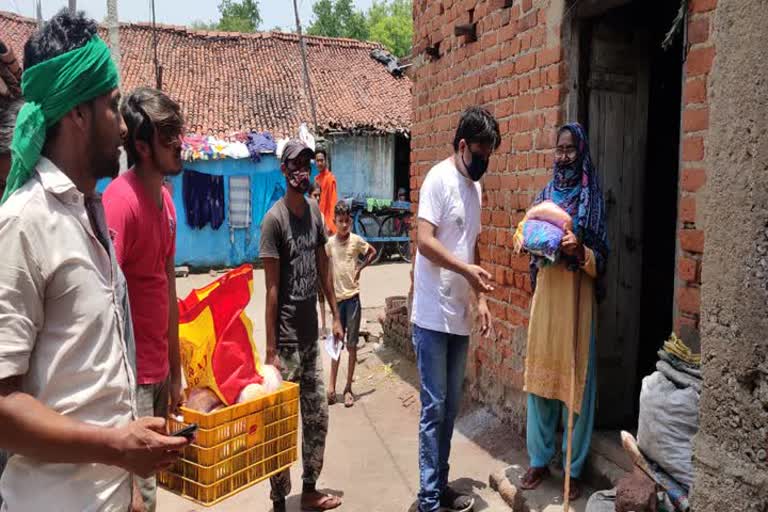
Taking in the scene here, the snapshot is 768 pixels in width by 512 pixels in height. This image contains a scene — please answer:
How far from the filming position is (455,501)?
149 inches

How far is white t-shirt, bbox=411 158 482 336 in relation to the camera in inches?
141

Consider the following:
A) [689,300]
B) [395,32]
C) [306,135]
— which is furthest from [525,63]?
[395,32]

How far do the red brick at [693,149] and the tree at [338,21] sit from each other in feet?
163

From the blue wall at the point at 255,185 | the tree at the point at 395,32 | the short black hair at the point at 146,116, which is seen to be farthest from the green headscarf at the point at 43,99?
the tree at the point at 395,32

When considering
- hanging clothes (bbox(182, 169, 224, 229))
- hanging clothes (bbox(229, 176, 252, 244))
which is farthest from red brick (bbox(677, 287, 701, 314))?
hanging clothes (bbox(229, 176, 252, 244))

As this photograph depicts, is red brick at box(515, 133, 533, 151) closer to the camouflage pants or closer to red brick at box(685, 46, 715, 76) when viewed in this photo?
red brick at box(685, 46, 715, 76)

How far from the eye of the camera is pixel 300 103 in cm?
1889

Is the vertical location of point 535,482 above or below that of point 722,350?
below

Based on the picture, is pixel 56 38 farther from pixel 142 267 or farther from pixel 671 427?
pixel 671 427

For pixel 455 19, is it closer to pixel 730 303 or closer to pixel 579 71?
pixel 579 71

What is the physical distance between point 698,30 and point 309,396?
2719mm

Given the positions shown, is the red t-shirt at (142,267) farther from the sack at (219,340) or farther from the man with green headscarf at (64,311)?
the man with green headscarf at (64,311)

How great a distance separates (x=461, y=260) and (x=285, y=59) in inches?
752

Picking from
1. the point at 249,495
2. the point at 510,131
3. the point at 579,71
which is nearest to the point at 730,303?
the point at 579,71
